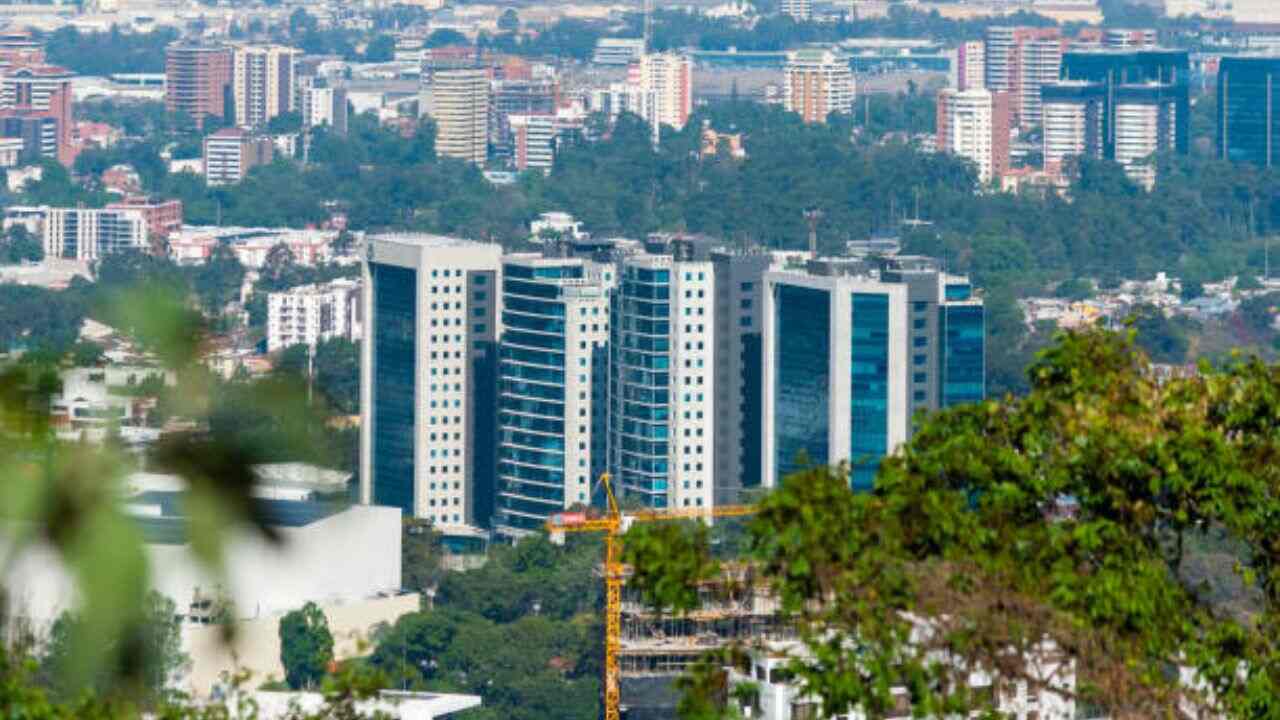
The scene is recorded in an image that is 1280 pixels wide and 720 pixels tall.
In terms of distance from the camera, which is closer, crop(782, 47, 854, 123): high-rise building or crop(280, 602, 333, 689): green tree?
crop(280, 602, 333, 689): green tree

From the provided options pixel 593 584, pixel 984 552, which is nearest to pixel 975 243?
pixel 593 584

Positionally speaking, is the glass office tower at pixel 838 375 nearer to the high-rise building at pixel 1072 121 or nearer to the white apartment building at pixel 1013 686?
the white apartment building at pixel 1013 686

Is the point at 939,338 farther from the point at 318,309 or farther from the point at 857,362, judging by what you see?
the point at 318,309

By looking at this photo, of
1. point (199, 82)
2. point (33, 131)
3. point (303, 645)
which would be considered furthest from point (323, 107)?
point (303, 645)

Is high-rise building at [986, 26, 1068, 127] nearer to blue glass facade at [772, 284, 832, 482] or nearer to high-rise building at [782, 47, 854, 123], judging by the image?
high-rise building at [782, 47, 854, 123]

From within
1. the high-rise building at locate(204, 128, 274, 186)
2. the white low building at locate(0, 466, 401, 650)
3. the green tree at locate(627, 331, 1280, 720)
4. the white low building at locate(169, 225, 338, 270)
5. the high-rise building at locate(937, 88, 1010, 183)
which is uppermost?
the white low building at locate(0, 466, 401, 650)

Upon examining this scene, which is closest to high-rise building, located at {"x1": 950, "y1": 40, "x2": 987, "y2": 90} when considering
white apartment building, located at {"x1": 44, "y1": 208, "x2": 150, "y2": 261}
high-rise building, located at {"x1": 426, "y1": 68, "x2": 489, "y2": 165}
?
high-rise building, located at {"x1": 426, "y1": 68, "x2": 489, "y2": 165}

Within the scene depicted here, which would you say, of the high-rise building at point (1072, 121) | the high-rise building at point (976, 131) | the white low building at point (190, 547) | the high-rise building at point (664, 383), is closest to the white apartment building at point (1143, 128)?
the high-rise building at point (1072, 121)

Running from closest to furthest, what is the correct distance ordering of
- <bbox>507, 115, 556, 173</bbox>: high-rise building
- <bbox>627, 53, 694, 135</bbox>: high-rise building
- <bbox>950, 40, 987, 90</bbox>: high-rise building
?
<bbox>507, 115, 556, 173</bbox>: high-rise building, <bbox>627, 53, 694, 135</bbox>: high-rise building, <bbox>950, 40, 987, 90</bbox>: high-rise building
